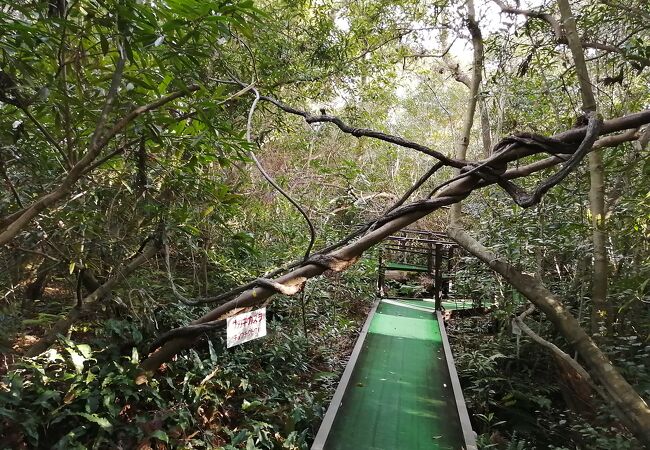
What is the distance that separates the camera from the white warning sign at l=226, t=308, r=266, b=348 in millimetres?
2504

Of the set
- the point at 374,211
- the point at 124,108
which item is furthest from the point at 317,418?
the point at 374,211

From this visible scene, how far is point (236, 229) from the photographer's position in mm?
5359

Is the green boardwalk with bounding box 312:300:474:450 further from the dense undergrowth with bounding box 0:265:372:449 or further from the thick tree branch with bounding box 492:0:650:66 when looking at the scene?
the thick tree branch with bounding box 492:0:650:66

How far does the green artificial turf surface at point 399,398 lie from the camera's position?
334cm

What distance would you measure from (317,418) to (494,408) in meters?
2.10

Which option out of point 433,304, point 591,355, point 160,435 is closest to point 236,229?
point 160,435

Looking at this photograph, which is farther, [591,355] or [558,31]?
[558,31]

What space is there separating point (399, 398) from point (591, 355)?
1.97 metres

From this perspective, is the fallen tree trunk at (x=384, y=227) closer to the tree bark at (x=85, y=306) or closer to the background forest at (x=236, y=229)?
the background forest at (x=236, y=229)

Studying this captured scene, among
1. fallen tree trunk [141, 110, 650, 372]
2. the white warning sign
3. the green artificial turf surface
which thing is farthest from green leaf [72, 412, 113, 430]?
the green artificial turf surface

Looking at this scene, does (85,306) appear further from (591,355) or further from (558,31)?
(558,31)

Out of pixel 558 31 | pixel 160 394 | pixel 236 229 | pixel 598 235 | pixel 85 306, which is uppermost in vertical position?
pixel 558 31

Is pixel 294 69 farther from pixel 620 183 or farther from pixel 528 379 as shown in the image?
pixel 528 379

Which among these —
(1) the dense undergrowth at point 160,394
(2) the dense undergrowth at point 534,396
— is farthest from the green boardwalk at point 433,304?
(1) the dense undergrowth at point 160,394
